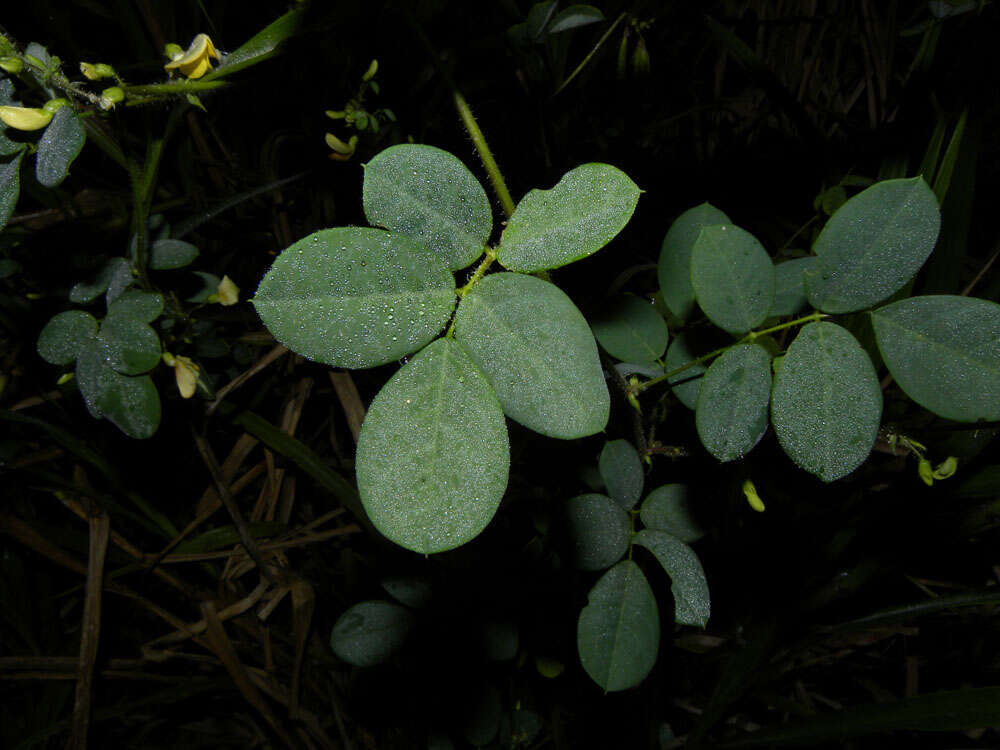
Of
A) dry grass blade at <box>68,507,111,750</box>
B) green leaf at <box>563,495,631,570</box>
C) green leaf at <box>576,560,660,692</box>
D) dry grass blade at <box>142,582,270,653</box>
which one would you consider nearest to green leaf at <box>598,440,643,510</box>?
green leaf at <box>563,495,631,570</box>

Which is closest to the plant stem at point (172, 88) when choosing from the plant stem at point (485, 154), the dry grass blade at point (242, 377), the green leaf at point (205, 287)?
the plant stem at point (485, 154)

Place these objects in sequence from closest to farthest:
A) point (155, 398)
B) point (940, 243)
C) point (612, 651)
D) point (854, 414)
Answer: point (854, 414) < point (612, 651) < point (155, 398) < point (940, 243)

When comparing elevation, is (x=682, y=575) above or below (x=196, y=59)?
below

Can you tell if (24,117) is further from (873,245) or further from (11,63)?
(873,245)

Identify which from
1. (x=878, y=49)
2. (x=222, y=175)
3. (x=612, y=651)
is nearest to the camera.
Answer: (x=612, y=651)

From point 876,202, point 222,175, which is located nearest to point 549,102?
point 222,175

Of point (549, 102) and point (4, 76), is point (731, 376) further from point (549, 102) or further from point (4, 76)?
point (549, 102)

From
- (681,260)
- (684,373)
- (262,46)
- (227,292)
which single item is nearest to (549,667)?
(684,373)
